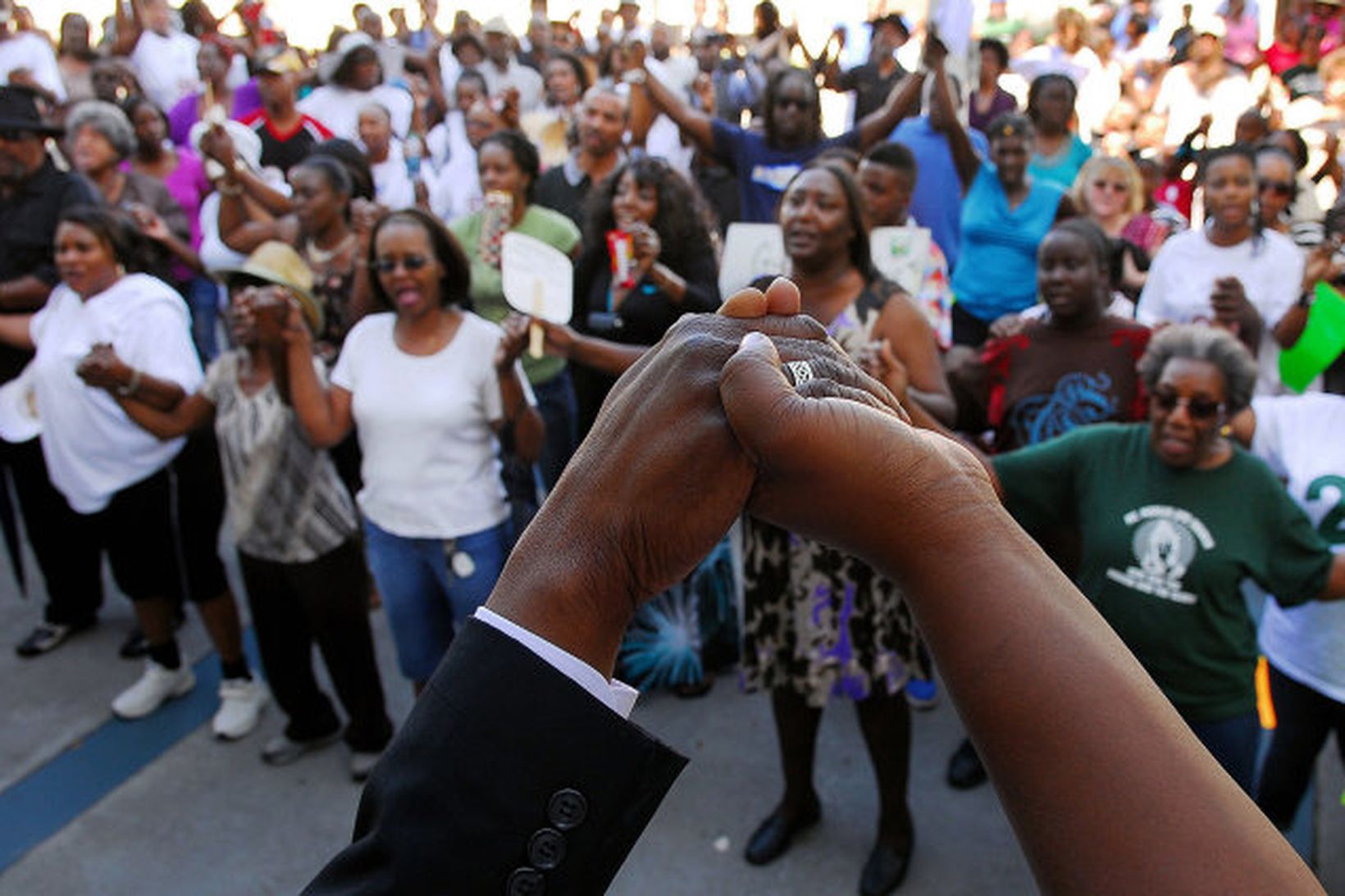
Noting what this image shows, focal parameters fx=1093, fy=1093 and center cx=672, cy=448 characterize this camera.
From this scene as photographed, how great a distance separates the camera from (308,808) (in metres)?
3.62

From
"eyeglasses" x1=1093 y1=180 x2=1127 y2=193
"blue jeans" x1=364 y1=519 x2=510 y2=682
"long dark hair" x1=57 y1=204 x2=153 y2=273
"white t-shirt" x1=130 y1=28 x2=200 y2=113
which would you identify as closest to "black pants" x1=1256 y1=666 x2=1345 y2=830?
"blue jeans" x1=364 y1=519 x2=510 y2=682

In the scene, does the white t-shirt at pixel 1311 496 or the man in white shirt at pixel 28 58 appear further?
the man in white shirt at pixel 28 58

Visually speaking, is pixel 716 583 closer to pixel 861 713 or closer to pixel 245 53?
pixel 861 713

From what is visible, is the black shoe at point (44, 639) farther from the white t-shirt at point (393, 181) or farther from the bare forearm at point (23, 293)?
the white t-shirt at point (393, 181)

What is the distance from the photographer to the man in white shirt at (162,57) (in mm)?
8930

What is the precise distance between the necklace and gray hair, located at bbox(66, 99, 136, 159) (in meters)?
1.65

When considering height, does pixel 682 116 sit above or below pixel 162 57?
below

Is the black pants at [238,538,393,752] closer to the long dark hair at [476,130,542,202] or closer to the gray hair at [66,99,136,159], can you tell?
the long dark hair at [476,130,542,202]

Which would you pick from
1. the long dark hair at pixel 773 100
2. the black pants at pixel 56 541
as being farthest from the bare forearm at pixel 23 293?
the long dark hair at pixel 773 100

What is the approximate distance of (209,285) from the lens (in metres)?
6.39

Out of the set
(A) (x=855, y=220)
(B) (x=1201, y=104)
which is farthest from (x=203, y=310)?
(B) (x=1201, y=104)

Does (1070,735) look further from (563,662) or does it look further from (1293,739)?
(1293,739)

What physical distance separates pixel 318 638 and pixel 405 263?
128 centimetres

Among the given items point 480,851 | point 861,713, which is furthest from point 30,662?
point 480,851
